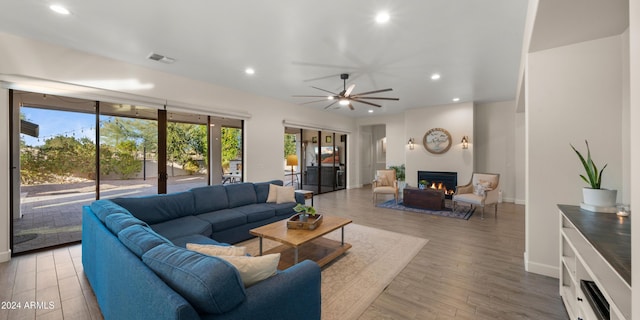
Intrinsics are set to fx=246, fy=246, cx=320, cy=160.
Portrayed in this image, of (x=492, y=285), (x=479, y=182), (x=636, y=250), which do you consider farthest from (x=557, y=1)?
(x=479, y=182)

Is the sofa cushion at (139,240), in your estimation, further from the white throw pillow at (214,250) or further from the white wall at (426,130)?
the white wall at (426,130)

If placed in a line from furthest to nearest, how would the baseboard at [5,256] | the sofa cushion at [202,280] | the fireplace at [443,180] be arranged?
1. the fireplace at [443,180]
2. the baseboard at [5,256]
3. the sofa cushion at [202,280]

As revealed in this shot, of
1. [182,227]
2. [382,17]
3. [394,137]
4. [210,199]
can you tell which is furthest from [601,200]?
[394,137]

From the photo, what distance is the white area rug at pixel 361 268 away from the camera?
221 centimetres

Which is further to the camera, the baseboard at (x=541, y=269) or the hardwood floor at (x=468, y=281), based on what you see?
the baseboard at (x=541, y=269)

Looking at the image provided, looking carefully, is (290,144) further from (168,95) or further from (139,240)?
(139,240)

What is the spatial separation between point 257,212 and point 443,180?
5.65 metres

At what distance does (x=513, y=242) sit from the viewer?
3.68 m

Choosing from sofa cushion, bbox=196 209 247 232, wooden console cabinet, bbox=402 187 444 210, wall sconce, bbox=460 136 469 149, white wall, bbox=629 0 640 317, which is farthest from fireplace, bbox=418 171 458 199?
white wall, bbox=629 0 640 317

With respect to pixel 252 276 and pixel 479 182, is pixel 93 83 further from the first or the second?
pixel 479 182

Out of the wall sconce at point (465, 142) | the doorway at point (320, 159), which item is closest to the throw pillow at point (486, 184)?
the wall sconce at point (465, 142)

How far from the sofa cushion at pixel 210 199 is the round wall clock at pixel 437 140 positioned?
601cm

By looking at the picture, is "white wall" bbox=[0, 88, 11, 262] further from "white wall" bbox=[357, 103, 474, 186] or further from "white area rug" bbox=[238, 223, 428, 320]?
"white wall" bbox=[357, 103, 474, 186]

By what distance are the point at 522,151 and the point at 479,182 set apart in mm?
2052
